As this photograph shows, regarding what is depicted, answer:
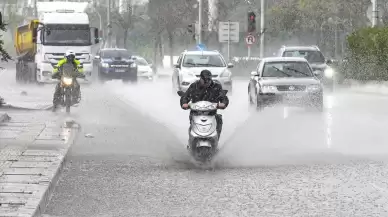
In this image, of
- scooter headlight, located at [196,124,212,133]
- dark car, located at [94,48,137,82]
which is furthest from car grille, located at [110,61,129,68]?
scooter headlight, located at [196,124,212,133]

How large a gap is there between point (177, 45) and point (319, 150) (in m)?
87.5

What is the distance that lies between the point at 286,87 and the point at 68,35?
68.6 feet

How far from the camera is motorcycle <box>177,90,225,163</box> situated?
15328 mm

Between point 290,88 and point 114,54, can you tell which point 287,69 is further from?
point 114,54

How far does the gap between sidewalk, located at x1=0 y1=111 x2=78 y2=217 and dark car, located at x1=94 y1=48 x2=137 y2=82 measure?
25056mm

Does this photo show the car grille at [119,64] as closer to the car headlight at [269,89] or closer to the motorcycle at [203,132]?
the car headlight at [269,89]

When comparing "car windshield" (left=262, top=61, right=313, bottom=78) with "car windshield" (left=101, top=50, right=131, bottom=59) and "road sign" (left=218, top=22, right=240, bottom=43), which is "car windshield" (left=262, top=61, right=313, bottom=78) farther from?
"road sign" (left=218, top=22, right=240, bottom=43)

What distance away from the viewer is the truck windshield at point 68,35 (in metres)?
46.5

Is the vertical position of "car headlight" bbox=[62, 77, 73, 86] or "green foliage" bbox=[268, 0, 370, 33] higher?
"green foliage" bbox=[268, 0, 370, 33]

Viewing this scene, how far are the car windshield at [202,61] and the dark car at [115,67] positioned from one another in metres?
11.0

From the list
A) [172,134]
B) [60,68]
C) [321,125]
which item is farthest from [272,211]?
[60,68]

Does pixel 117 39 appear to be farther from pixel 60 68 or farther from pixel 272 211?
pixel 272 211

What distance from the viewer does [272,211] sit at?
11.0m

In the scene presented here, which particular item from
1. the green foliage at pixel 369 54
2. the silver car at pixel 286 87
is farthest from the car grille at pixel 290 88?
the green foliage at pixel 369 54
